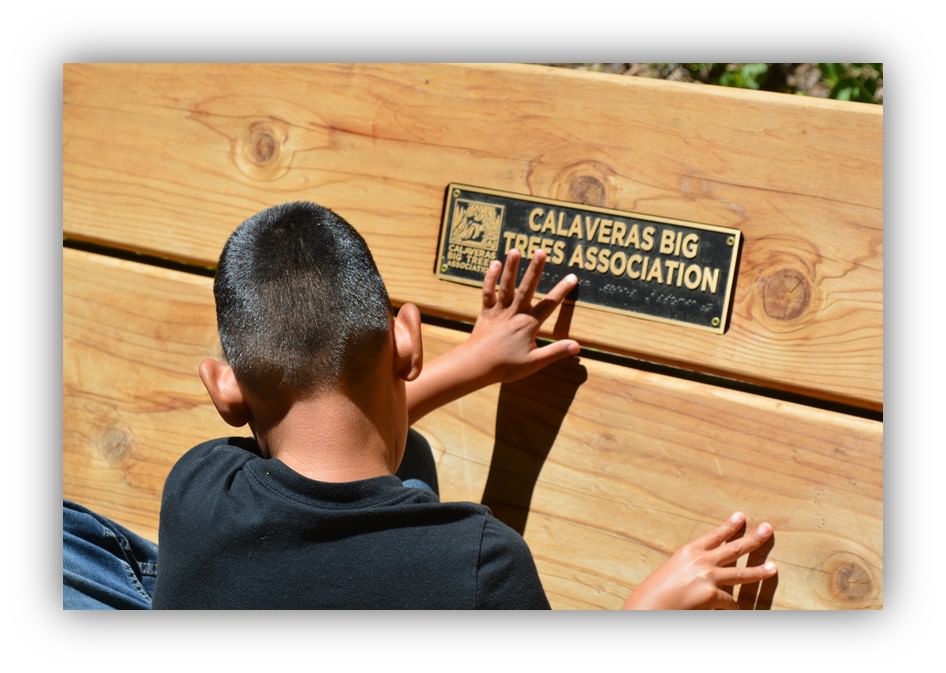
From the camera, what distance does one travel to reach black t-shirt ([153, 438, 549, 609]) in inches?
53.8

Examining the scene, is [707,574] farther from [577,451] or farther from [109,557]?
[109,557]

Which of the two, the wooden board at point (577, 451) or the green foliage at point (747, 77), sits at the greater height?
the green foliage at point (747, 77)

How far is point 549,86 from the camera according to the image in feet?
5.52

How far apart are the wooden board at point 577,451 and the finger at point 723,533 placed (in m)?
0.02

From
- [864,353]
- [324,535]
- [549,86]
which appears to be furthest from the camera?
[549,86]

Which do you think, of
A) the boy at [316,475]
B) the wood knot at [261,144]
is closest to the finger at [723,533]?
the boy at [316,475]

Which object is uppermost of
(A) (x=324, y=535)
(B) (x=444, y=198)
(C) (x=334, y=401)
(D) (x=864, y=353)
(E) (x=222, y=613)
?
(B) (x=444, y=198)

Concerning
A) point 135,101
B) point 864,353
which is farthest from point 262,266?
point 864,353

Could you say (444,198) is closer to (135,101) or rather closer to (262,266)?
(262,266)

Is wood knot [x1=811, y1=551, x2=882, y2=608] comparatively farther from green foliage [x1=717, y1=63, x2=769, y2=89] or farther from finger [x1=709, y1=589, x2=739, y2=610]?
green foliage [x1=717, y1=63, x2=769, y2=89]

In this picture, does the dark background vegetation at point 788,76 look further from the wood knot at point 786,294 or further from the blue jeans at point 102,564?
the blue jeans at point 102,564

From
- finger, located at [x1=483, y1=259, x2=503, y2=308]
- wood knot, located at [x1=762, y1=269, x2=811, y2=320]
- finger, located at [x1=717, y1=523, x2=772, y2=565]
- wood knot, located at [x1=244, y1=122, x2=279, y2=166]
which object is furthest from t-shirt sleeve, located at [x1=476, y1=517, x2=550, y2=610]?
wood knot, located at [x1=244, y1=122, x2=279, y2=166]

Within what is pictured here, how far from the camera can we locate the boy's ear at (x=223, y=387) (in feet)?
4.75

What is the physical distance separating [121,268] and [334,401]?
2.20ft
